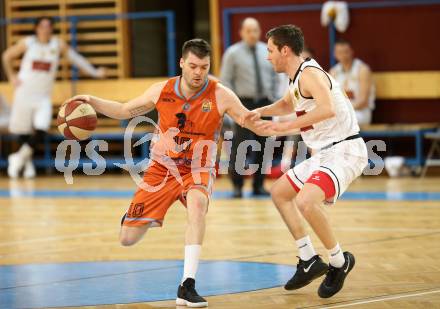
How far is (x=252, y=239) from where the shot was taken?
27.7ft

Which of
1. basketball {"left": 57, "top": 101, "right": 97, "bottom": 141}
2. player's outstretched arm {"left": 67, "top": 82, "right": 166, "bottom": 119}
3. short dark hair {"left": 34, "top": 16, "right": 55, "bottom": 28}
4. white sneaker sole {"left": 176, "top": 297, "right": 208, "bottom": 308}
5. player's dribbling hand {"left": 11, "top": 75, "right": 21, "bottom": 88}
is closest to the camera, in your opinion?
white sneaker sole {"left": 176, "top": 297, "right": 208, "bottom": 308}

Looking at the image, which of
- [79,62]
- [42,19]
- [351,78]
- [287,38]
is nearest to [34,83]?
[79,62]

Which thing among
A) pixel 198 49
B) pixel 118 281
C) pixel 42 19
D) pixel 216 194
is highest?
pixel 42 19

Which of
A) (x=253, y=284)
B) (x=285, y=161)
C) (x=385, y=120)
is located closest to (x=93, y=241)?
(x=253, y=284)

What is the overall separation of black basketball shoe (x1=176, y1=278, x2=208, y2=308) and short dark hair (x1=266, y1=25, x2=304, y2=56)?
4.99 ft

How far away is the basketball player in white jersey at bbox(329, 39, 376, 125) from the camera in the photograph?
13336 millimetres

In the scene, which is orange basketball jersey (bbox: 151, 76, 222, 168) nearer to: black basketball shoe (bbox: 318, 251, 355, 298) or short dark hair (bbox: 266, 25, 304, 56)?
short dark hair (bbox: 266, 25, 304, 56)

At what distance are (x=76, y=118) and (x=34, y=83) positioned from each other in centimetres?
837

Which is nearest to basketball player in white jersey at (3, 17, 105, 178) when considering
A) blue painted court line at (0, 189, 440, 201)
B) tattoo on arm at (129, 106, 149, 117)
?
blue painted court line at (0, 189, 440, 201)

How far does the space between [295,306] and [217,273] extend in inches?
50.1

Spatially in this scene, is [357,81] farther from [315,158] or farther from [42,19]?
[315,158]

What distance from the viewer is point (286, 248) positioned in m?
7.86

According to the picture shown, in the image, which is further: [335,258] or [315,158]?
[315,158]

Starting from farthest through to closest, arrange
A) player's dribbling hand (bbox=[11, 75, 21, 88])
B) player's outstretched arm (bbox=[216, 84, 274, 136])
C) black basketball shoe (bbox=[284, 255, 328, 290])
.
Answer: player's dribbling hand (bbox=[11, 75, 21, 88])
player's outstretched arm (bbox=[216, 84, 274, 136])
black basketball shoe (bbox=[284, 255, 328, 290])
